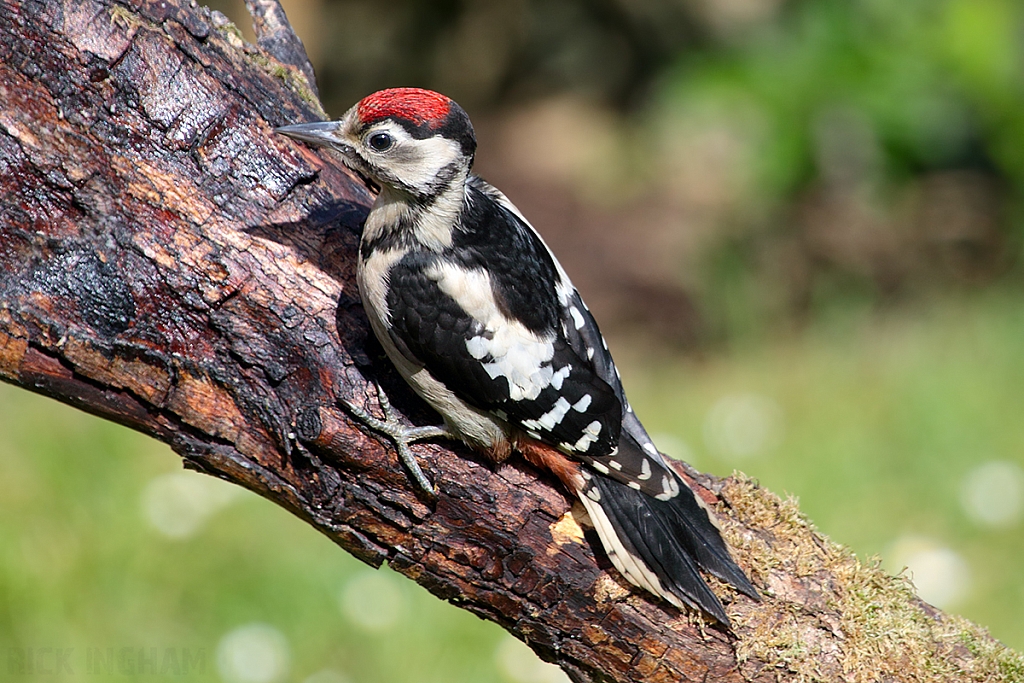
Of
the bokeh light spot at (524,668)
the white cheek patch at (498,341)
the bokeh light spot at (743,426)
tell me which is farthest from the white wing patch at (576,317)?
the bokeh light spot at (743,426)

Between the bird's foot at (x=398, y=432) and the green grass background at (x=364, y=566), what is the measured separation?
4.77 feet

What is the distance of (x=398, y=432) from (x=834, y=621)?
1.11m

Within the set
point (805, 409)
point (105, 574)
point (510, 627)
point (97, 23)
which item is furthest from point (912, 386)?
point (97, 23)

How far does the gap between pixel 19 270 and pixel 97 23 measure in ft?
1.90

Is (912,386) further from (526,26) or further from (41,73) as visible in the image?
(526,26)

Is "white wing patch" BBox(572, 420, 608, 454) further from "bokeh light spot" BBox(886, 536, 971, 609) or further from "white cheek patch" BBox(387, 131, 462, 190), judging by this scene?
"bokeh light spot" BBox(886, 536, 971, 609)

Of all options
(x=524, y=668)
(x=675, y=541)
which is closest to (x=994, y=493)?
(x=524, y=668)

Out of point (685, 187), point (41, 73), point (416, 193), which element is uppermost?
point (685, 187)

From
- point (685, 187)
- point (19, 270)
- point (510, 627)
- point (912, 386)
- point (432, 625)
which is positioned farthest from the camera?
point (685, 187)

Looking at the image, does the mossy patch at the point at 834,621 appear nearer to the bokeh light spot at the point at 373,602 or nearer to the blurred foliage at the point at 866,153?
the bokeh light spot at the point at 373,602

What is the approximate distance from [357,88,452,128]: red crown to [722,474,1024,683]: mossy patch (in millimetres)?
1174

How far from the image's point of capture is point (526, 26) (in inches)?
349

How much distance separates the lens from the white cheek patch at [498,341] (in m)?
2.42

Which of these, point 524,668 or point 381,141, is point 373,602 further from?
point 381,141
